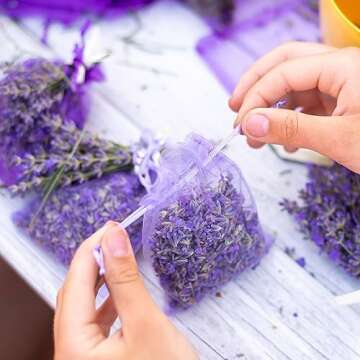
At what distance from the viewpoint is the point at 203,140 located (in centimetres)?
58

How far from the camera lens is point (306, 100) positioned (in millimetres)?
749

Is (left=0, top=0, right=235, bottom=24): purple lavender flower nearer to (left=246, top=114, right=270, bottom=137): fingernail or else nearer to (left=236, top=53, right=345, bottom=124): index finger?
(left=236, top=53, right=345, bottom=124): index finger

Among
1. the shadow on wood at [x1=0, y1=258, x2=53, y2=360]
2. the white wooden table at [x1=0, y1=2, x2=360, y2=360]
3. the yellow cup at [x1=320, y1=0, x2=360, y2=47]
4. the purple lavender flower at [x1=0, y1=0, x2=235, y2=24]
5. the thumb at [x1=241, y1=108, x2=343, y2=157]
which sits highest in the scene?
the yellow cup at [x1=320, y1=0, x2=360, y2=47]

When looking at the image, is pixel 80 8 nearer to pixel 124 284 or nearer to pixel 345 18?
pixel 345 18

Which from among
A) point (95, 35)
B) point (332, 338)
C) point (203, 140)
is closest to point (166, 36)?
point (95, 35)

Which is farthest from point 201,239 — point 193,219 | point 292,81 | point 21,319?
point 21,319

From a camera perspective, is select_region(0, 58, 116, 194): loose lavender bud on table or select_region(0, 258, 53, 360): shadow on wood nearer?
select_region(0, 58, 116, 194): loose lavender bud on table

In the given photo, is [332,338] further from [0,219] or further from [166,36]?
[166,36]

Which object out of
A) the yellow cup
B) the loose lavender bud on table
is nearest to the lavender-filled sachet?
the loose lavender bud on table

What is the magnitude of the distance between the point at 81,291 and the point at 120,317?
4cm

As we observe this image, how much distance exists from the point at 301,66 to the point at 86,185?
1.00 ft

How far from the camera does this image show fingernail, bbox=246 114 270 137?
0.57 meters

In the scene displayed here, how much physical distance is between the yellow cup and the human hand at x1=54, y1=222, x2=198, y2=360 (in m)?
0.40

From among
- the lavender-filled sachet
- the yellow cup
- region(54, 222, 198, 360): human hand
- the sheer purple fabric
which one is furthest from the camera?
the sheer purple fabric
